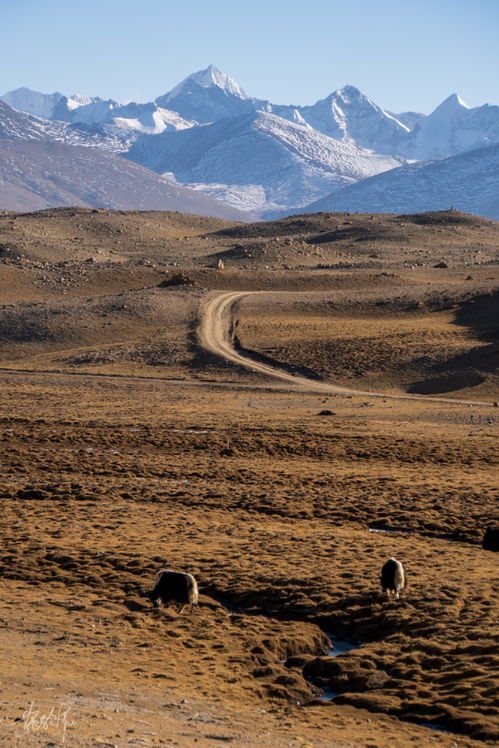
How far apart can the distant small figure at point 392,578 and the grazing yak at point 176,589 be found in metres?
3.15

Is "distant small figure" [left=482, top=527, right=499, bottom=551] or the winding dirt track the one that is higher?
the winding dirt track

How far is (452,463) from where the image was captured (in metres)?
29.7

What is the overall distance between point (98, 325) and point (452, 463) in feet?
128

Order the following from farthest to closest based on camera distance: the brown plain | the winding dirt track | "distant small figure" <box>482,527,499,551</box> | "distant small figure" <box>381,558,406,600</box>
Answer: the winding dirt track < "distant small figure" <box>482,527,499,551</box> < "distant small figure" <box>381,558,406,600</box> < the brown plain

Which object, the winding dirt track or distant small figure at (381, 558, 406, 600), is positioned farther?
the winding dirt track

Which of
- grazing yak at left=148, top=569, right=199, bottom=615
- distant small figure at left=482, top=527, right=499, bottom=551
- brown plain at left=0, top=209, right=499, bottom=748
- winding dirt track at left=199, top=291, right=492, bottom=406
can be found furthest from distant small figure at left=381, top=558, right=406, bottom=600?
winding dirt track at left=199, top=291, right=492, bottom=406

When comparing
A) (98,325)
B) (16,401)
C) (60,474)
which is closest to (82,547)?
(60,474)

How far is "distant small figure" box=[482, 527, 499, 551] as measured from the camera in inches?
769

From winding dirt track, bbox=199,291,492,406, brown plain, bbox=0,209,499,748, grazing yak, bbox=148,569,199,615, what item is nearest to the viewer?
brown plain, bbox=0,209,499,748

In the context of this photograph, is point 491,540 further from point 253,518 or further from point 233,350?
point 233,350

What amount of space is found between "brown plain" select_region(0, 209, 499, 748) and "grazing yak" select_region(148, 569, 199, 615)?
0.80 feet

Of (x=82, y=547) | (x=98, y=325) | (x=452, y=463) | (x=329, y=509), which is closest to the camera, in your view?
(x=82, y=547)

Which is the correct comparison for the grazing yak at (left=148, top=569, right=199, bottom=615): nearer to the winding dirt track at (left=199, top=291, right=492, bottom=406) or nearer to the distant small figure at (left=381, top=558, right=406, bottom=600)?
the distant small figure at (left=381, top=558, right=406, bottom=600)

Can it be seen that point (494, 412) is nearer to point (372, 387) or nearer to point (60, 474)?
point (372, 387)
